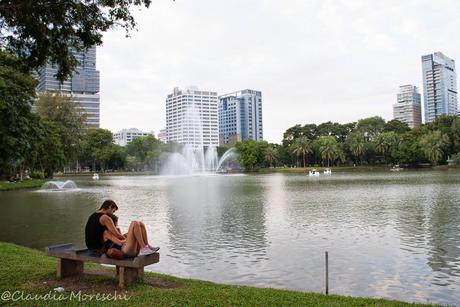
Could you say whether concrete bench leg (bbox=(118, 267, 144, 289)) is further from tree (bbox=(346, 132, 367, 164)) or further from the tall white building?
the tall white building

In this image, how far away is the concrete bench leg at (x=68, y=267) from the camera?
7797mm

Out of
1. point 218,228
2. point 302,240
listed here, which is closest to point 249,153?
point 218,228

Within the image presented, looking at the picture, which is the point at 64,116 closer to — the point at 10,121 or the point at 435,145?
the point at 10,121

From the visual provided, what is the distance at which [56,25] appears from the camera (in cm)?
940

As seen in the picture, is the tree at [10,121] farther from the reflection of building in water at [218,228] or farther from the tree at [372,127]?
the tree at [372,127]

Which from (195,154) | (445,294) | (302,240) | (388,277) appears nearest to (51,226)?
(302,240)

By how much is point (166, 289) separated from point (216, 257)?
4.94 metres

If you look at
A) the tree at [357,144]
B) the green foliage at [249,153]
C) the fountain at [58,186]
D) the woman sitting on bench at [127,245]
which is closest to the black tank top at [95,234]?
the woman sitting on bench at [127,245]

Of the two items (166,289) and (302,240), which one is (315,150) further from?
(166,289)

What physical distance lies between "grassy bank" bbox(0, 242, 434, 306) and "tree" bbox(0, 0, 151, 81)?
16.8 feet

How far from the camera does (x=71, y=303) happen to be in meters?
6.18

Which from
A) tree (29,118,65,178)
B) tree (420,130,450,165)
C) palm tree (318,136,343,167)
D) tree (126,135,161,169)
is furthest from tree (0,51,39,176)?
tree (126,135,161,169)

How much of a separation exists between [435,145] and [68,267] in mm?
97839

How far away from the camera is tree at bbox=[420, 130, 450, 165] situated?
9219cm
